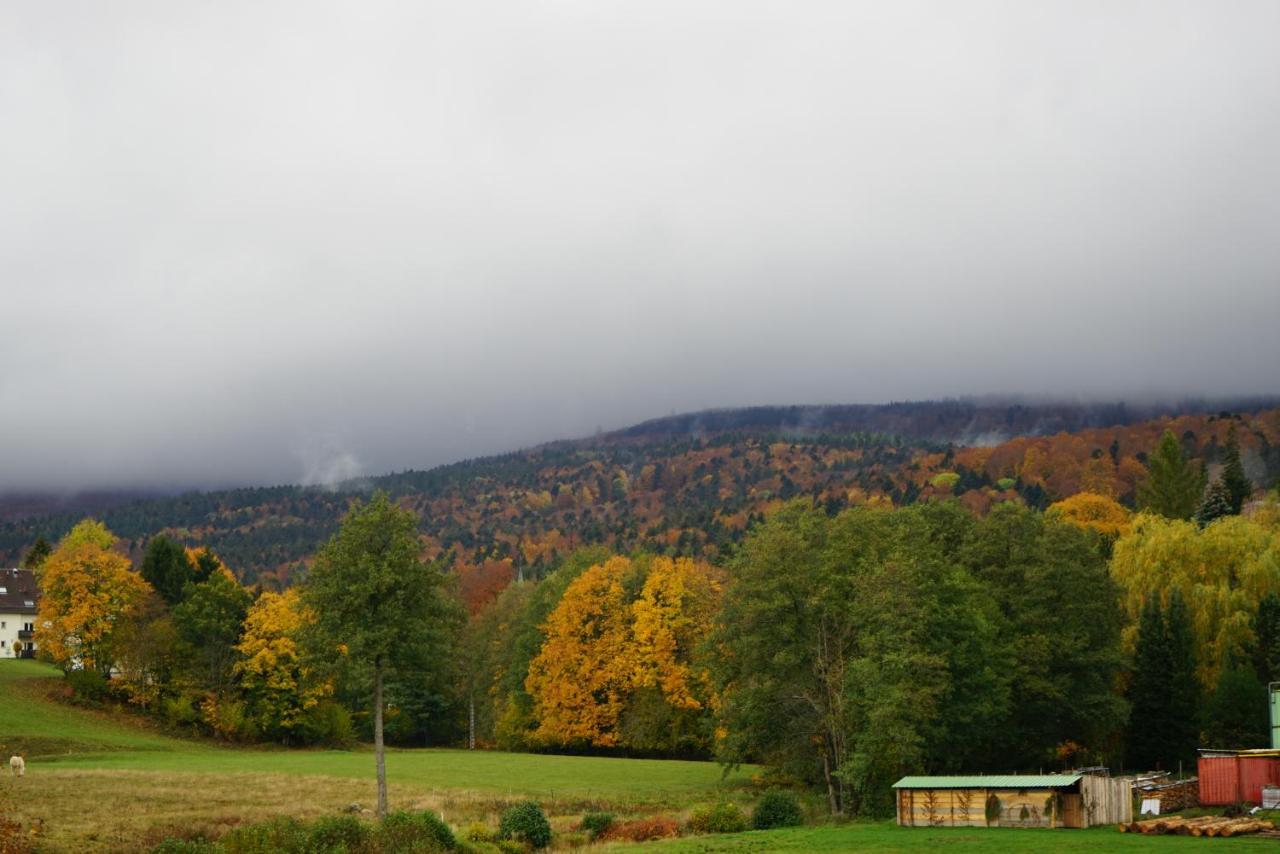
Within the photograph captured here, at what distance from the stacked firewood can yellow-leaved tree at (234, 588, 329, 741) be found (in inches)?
2922

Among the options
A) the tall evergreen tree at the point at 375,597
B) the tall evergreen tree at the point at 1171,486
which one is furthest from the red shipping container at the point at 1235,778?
the tall evergreen tree at the point at 1171,486

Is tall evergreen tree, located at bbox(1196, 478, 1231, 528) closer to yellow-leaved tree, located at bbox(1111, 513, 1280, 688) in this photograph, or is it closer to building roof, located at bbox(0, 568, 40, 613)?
yellow-leaved tree, located at bbox(1111, 513, 1280, 688)

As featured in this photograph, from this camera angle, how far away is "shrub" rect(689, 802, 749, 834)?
163 feet

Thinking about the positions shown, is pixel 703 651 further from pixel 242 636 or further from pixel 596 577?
pixel 242 636

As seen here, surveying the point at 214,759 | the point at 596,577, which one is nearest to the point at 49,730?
the point at 214,759

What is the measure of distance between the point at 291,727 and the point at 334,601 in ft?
197

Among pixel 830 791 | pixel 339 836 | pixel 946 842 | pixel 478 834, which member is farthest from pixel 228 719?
pixel 946 842

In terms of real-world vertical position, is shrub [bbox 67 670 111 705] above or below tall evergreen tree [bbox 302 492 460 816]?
below

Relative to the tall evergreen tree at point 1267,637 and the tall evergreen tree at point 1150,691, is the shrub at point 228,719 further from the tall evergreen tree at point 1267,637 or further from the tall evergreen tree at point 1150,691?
the tall evergreen tree at point 1267,637

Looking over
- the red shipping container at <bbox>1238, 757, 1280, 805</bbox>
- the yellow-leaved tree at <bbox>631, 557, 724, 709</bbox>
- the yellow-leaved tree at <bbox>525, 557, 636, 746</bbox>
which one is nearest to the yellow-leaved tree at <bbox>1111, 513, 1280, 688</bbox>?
the red shipping container at <bbox>1238, 757, 1280, 805</bbox>

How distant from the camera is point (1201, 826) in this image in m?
40.6

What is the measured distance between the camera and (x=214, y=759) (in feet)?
274

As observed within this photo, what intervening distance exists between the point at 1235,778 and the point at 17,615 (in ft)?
492

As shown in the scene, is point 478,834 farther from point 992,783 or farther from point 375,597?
point 992,783
